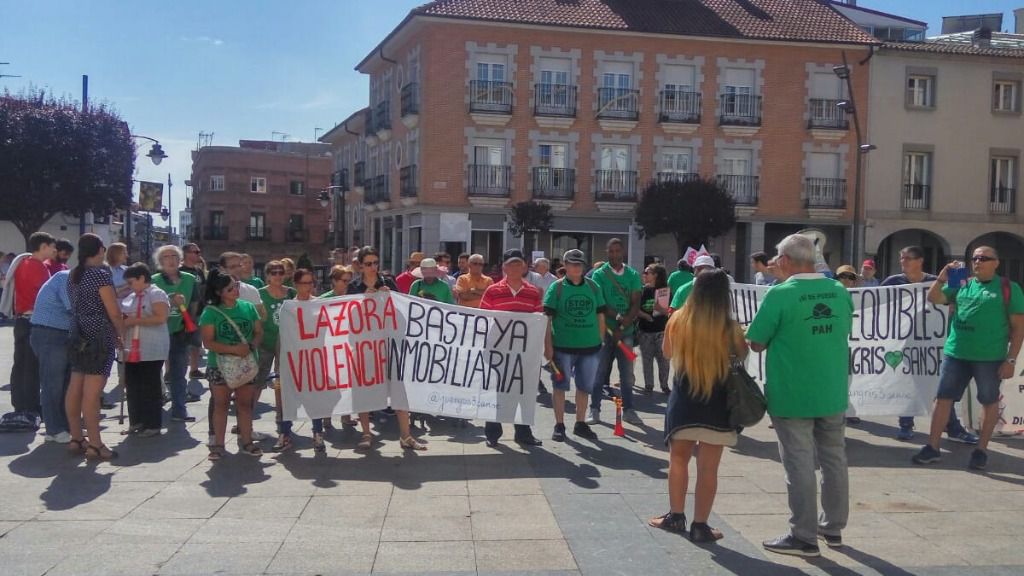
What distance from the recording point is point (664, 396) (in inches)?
484

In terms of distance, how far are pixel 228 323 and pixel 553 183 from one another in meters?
28.2

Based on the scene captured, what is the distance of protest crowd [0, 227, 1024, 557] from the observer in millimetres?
5691

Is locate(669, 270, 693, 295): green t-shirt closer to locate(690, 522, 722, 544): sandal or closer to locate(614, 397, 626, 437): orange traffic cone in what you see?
locate(614, 397, 626, 437): orange traffic cone

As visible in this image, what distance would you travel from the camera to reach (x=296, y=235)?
72.8 m

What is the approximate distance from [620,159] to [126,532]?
104ft

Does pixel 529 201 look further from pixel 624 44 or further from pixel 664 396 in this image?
pixel 664 396

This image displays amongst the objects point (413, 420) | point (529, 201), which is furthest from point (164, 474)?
point (529, 201)

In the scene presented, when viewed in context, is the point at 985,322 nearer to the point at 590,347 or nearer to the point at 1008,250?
the point at 590,347

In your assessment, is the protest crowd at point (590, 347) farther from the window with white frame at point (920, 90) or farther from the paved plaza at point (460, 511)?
the window with white frame at point (920, 90)

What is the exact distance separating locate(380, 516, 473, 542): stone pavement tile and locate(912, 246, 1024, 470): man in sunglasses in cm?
435

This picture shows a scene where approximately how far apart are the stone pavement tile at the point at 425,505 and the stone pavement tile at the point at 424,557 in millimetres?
668

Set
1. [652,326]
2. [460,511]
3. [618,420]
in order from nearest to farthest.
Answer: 1. [460,511]
2. [618,420]
3. [652,326]

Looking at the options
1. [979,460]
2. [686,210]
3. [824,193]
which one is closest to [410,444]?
[979,460]

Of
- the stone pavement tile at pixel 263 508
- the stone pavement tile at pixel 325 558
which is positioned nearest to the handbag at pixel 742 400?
the stone pavement tile at pixel 325 558
